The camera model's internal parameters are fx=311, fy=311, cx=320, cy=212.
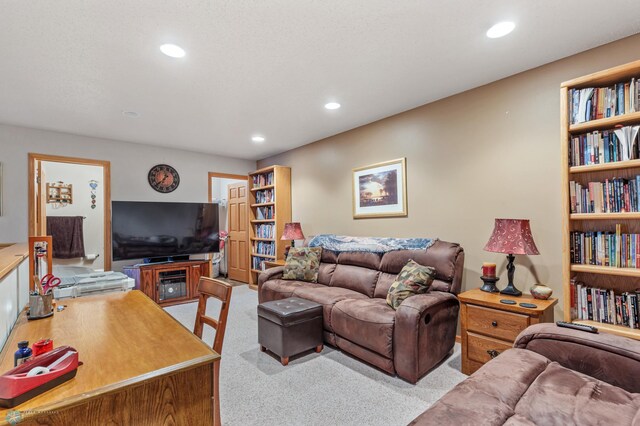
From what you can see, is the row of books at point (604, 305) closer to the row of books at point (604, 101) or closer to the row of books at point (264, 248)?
the row of books at point (604, 101)

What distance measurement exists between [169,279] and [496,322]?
442 centimetres

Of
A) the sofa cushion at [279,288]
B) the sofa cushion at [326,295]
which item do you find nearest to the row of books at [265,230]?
the sofa cushion at [279,288]

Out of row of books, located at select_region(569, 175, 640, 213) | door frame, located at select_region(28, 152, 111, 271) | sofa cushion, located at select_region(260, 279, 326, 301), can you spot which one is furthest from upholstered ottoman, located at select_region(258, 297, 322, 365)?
door frame, located at select_region(28, 152, 111, 271)

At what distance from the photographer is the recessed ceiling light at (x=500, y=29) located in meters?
2.08

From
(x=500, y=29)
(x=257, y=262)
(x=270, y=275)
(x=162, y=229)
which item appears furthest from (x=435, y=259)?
(x=162, y=229)

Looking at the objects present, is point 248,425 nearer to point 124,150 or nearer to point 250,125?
point 250,125

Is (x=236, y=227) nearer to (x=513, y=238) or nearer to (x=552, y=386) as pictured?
(x=513, y=238)

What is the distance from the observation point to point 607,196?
2.12m

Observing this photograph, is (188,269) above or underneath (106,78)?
underneath

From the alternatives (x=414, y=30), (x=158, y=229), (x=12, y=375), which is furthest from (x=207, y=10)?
(x=158, y=229)

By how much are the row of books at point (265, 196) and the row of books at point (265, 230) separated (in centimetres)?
45

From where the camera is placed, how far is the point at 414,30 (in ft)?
7.02

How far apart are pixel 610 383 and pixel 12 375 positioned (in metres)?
2.36

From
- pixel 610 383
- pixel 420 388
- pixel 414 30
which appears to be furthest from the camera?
pixel 420 388
